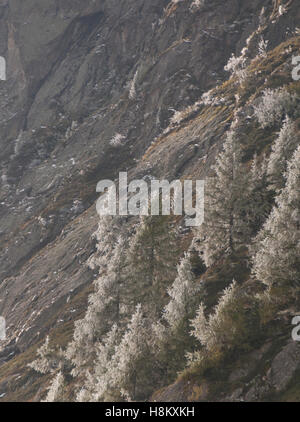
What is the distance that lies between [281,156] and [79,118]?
9954 centimetres

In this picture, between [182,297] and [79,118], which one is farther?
[79,118]

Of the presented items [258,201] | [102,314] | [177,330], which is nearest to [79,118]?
[102,314]

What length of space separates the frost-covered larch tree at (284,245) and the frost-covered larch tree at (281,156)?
30.9 feet

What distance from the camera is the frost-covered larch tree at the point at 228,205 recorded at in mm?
43406

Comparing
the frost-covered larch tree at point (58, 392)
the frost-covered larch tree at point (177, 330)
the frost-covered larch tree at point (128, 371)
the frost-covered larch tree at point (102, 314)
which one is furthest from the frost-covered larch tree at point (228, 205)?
the frost-covered larch tree at point (58, 392)

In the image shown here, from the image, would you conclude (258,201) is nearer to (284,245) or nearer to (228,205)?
(228,205)

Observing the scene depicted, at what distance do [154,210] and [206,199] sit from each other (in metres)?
4.72

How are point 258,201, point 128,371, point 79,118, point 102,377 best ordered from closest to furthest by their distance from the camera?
point 128,371, point 102,377, point 258,201, point 79,118

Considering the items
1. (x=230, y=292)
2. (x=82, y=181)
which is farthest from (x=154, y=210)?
(x=82, y=181)

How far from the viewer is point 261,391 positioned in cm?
2584

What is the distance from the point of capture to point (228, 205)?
143 feet

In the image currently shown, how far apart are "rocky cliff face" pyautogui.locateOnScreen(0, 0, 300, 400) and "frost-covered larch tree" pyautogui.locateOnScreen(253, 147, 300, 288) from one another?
29.1 m

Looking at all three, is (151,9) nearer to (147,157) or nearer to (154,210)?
(147,157)

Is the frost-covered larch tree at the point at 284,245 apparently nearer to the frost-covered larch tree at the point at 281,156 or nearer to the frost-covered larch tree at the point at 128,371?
the frost-covered larch tree at the point at 128,371
